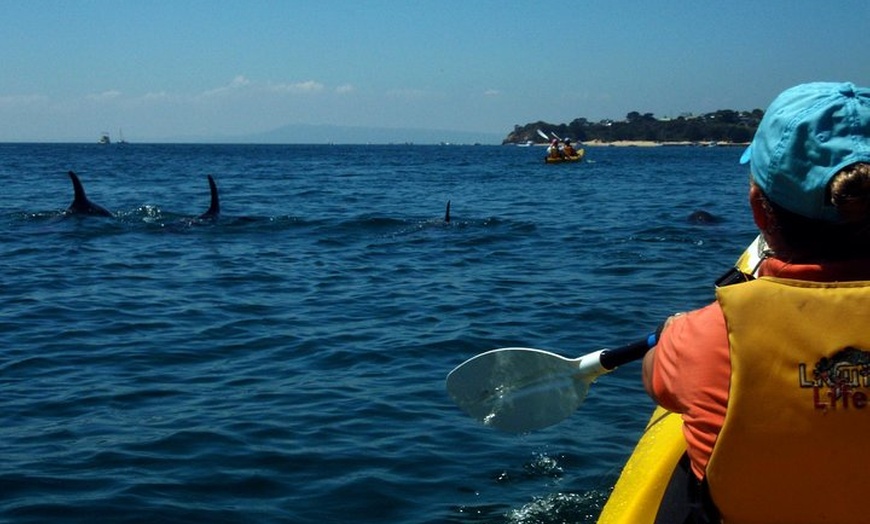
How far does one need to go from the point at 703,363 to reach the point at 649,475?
4.10ft

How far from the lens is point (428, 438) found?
6500 mm

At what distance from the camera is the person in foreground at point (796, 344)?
7.23 feet

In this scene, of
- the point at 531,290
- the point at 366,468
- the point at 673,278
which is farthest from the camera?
the point at 673,278

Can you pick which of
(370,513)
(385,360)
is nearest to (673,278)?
(385,360)

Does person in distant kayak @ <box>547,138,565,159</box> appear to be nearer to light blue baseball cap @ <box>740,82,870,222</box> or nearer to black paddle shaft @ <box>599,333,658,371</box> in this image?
black paddle shaft @ <box>599,333,658,371</box>

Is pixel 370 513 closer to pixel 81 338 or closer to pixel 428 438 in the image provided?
pixel 428 438

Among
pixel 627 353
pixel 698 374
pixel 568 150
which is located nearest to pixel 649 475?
pixel 627 353

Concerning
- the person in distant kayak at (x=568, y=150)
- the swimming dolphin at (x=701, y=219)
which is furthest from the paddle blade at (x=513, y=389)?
the person in distant kayak at (x=568, y=150)

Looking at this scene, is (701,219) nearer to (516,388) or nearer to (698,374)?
(516,388)

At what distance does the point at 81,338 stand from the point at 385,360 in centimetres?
300

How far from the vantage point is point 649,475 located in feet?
11.4

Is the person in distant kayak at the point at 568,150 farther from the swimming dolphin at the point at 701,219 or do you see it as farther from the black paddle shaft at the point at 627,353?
the black paddle shaft at the point at 627,353

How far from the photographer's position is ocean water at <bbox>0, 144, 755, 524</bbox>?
5.64 m

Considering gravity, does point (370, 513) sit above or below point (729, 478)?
below
